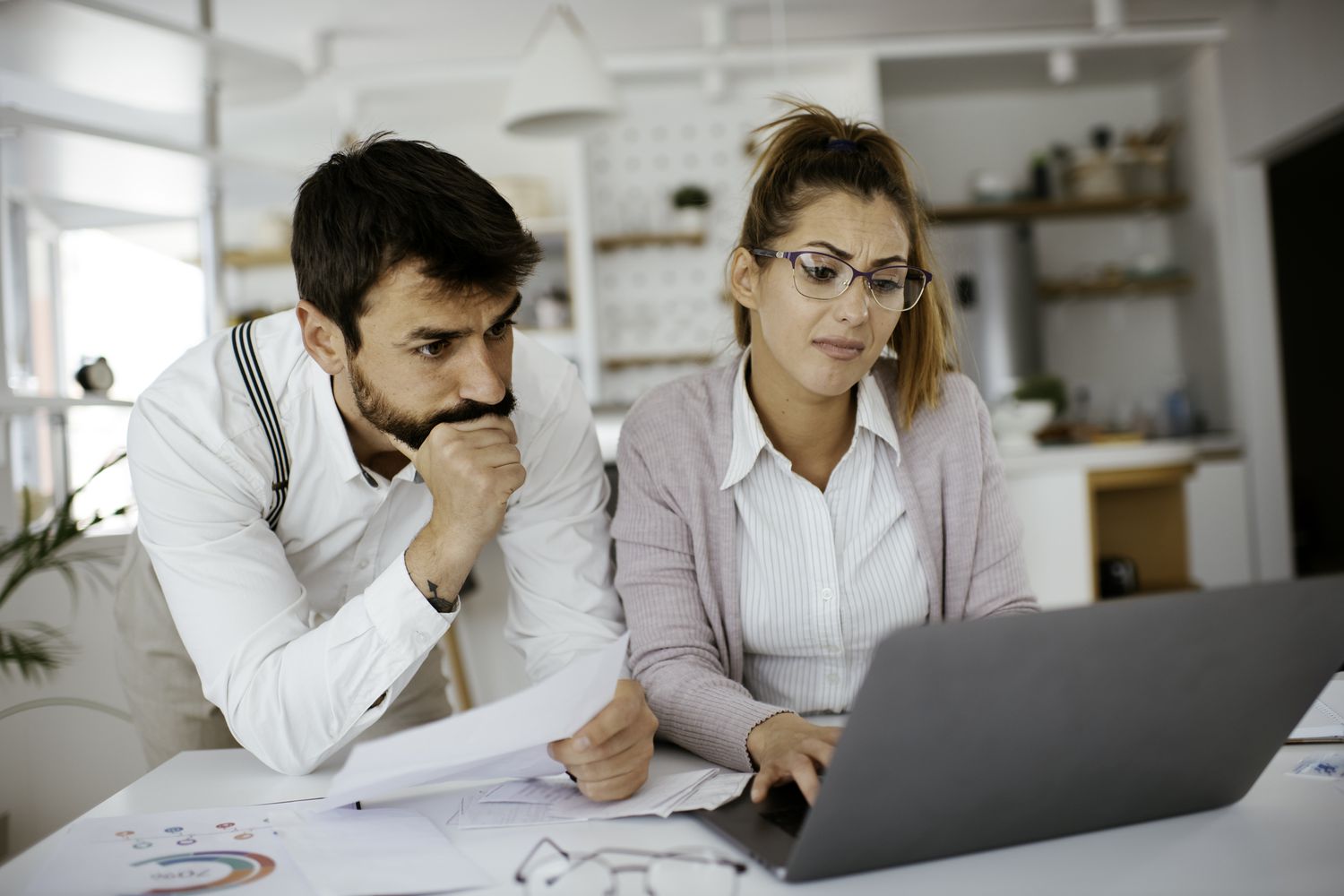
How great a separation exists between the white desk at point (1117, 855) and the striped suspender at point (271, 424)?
1.36 ft

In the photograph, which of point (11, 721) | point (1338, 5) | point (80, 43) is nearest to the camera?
point (11, 721)

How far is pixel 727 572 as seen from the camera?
1.28 meters

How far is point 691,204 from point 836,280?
13.3 ft

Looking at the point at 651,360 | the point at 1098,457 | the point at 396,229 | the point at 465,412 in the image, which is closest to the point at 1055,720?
the point at 465,412

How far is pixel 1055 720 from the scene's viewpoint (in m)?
0.69

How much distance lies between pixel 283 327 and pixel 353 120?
4186 millimetres

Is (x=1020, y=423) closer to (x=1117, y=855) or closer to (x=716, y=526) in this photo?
(x=716, y=526)

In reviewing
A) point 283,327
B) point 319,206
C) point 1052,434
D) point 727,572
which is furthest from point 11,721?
point 1052,434

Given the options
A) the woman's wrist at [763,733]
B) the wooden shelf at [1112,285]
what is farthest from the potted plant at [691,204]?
the woman's wrist at [763,733]

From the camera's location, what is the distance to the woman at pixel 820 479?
1286 mm

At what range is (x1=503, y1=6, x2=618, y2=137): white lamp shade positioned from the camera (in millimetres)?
3209

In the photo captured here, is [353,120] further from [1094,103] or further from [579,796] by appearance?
[579,796]

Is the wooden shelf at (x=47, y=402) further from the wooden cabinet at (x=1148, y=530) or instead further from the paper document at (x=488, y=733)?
the wooden cabinet at (x=1148, y=530)

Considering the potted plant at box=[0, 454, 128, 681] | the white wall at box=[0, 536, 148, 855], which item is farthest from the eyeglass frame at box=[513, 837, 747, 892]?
the white wall at box=[0, 536, 148, 855]
